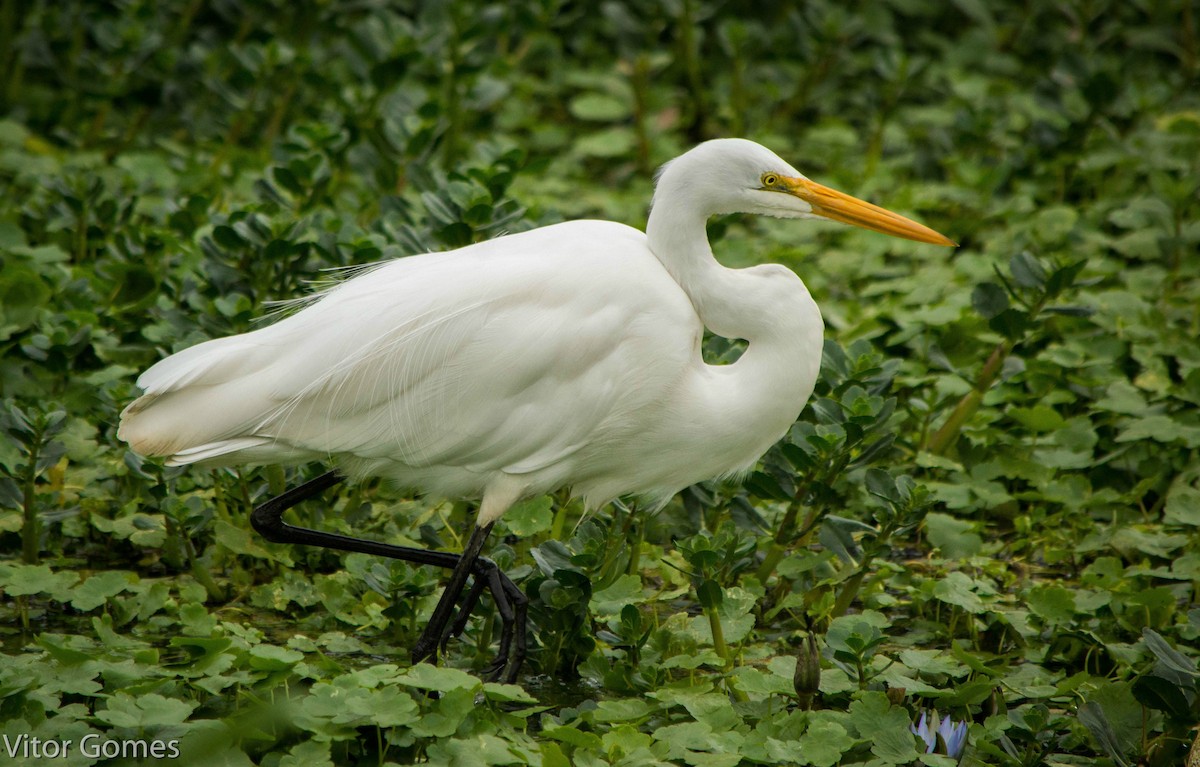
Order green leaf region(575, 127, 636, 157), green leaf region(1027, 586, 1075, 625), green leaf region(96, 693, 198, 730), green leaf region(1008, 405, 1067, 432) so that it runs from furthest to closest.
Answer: green leaf region(575, 127, 636, 157), green leaf region(1008, 405, 1067, 432), green leaf region(1027, 586, 1075, 625), green leaf region(96, 693, 198, 730)

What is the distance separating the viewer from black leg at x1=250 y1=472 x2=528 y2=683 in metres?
2.76

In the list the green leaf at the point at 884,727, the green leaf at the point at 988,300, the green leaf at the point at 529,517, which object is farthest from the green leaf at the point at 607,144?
the green leaf at the point at 884,727

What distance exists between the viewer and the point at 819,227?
17.5 ft

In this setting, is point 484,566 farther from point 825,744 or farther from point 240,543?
point 825,744

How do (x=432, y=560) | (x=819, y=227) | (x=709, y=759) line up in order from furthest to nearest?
(x=819, y=227) < (x=432, y=560) < (x=709, y=759)

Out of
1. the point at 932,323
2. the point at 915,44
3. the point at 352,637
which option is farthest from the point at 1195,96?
the point at 352,637

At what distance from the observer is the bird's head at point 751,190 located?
2812 millimetres

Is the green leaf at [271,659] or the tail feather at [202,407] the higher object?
the tail feather at [202,407]

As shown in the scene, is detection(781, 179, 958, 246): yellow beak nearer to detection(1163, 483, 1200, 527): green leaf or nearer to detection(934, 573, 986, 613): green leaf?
detection(934, 573, 986, 613): green leaf

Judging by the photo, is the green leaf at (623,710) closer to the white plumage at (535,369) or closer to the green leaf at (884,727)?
the green leaf at (884,727)

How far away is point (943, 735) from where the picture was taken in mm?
2412

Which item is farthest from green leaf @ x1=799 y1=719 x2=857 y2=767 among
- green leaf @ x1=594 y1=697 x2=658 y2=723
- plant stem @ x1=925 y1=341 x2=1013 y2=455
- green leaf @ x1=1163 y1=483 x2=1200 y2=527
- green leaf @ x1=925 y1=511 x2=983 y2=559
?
plant stem @ x1=925 y1=341 x2=1013 y2=455

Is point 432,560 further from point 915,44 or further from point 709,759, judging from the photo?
point 915,44

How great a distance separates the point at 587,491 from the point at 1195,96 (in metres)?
4.60
